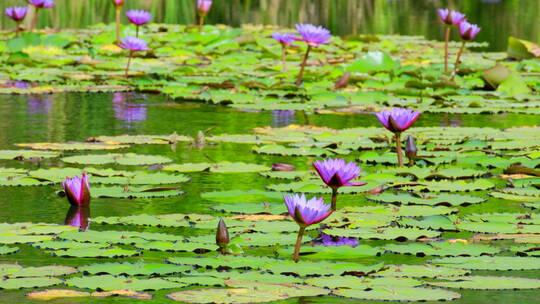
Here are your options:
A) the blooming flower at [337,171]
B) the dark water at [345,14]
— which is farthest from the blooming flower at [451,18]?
the blooming flower at [337,171]

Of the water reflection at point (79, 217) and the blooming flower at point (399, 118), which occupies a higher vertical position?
the blooming flower at point (399, 118)

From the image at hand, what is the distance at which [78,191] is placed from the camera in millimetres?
3520

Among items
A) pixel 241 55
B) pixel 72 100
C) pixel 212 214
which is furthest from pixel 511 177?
pixel 241 55

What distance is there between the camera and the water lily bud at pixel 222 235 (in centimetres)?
292

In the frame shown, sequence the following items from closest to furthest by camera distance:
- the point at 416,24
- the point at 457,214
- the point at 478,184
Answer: the point at 457,214 < the point at 478,184 < the point at 416,24

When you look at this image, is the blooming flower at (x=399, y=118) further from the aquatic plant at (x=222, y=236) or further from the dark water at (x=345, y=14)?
the dark water at (x=345, y=14)

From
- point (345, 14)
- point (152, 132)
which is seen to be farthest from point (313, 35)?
point (345, 14)

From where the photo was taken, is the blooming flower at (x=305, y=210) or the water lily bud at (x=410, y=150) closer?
the blooming flower at (x=305, y=210)

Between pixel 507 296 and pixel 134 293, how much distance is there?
2.87 ft

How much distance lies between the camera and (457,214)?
3545 millimetres

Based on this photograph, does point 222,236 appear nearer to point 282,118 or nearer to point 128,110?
point 282,118

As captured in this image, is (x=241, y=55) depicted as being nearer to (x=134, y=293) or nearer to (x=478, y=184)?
(x=478, y=184)

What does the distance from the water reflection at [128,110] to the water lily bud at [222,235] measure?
8.62ft

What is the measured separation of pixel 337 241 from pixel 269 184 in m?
0.97
